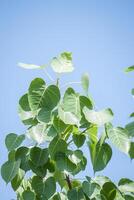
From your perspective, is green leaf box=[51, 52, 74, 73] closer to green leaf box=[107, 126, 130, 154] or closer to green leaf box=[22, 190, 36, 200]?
green leaf box=[107, 126, 130, 154]

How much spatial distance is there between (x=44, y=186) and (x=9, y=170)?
0.39 feet

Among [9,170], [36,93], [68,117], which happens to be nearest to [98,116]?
[68,117]

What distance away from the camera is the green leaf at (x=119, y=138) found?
985 millimetres

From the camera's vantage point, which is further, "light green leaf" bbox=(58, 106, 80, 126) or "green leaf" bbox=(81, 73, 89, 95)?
"green leaf" bbox=(81, 73, 89, 95)

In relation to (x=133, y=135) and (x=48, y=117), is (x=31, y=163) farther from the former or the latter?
(x=133, y=135)

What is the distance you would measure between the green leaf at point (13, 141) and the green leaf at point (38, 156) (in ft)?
0.17

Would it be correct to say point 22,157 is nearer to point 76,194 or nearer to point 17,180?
point 17,180

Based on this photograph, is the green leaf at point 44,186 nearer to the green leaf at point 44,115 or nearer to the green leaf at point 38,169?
the green leaf at point 38,169

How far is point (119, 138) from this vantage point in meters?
1.00

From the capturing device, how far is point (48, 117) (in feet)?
3.26

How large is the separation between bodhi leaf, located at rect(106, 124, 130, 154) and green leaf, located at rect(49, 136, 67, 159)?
0.45ft

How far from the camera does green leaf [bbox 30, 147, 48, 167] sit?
104cm

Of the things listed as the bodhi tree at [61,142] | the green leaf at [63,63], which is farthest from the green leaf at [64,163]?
the green leaf at [63,63]

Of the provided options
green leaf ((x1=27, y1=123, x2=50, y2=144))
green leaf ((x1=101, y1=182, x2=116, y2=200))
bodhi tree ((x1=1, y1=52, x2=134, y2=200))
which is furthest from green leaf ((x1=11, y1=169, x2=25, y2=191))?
green leaf ((x1=101, y1=182, x2=116, y2=200))
